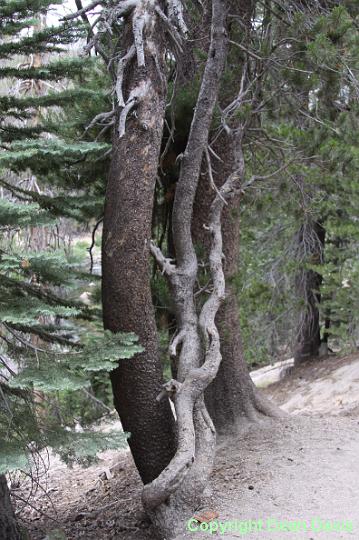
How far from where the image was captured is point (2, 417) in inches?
193

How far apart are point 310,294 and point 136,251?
7.72m

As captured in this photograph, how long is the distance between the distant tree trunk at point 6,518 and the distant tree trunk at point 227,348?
7.74 feet

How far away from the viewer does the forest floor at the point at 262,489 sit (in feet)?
14.9

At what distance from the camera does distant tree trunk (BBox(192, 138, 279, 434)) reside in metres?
6.59

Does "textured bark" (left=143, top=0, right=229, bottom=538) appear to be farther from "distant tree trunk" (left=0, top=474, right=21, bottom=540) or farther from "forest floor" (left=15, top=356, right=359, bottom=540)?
"distant tree trunk" (left=0, top=474, right=21, bottom=540)

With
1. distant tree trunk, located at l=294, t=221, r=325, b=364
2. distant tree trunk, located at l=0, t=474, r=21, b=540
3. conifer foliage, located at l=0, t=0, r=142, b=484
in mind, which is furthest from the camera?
distant tree trunk, located at l=294, t=221, r=325, b=364

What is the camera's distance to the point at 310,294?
476 inches

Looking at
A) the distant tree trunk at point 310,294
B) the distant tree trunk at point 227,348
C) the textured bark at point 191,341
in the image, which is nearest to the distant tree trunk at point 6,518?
the textured bark at point 191,341

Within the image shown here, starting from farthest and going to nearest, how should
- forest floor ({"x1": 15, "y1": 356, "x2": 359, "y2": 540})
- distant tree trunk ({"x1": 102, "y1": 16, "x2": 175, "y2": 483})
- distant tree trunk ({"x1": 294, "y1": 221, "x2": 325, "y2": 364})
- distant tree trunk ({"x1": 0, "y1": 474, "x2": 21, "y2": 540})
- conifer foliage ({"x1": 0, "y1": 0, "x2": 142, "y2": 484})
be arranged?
distant tree trunk ({"x1": 294, "y1": 221, "x2": 325, "y2": 364}) < distant tree trunk ({"x1": 0, "y1": 474, "x2": 21, "y2": 540}) < distant tree trunk ({"x1": 102, "y1": 16, "x2": 175, "y2": 483}) < forest floor ({"x1": 15, "y1": 356, "x2": 359, "y2": 540}) < conifer foliage ({"x1": 0, "y1": 0, "x2": 142, "y2": 484})

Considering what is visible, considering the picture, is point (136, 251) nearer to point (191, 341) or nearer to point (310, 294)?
point (191, 341)

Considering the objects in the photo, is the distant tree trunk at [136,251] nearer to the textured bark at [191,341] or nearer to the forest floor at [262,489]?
the textured bark at [191,341]

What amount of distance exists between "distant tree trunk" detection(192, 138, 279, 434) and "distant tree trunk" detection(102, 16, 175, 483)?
5.17 ft

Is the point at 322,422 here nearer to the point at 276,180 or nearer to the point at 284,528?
the point at 284,528

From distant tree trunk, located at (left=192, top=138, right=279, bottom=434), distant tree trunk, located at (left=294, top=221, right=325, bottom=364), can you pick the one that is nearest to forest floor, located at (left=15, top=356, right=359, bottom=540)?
distant tree trunk, located at (left=192, top=138, right=279, bottom=434)
